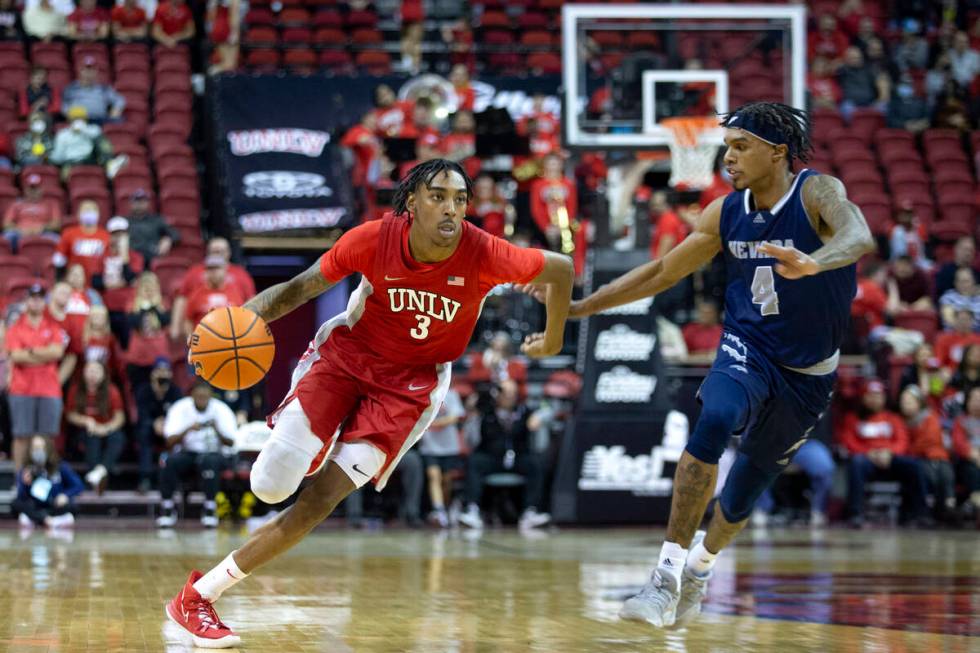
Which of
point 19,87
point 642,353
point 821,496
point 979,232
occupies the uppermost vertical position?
point 19,87

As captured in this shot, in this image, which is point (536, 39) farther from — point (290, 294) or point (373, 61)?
point (290, 294)

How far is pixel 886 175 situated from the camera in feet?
65.3

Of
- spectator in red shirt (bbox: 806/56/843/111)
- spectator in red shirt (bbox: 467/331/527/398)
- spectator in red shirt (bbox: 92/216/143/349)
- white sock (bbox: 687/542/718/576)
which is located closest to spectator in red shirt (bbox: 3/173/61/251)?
spectator in red shirt (bbox: 92/216/143/349)

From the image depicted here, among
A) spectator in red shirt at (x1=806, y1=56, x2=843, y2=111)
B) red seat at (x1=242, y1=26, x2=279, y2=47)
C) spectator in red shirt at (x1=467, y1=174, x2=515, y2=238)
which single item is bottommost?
spectator in red shirt at (x1=467, y1=174, x2=515, y2=238)

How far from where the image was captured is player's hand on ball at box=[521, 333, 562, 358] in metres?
6.41

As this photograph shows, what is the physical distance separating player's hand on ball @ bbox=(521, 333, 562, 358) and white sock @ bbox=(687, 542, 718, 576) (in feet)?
3.72

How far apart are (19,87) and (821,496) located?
1168cm

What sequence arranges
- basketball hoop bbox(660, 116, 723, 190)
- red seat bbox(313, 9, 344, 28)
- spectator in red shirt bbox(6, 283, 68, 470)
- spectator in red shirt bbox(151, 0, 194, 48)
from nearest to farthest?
spectator in red shirt bbox(6, 283, 68, 470) → basketball hoop bbox(660, 116, 723, 190) → spectator in red shirt bbox(151, 0, 194, 48) → red seat bbox(313, 9, 344, 28)

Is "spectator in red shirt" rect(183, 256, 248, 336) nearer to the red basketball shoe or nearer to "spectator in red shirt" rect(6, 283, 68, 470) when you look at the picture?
"spectator in red shirt" rect(6, 283, 68, 470)

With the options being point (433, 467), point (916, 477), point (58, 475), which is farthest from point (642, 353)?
point (58, 475)

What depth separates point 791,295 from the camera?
6180 mm

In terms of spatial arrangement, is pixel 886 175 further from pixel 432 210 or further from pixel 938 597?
pixel 432 210

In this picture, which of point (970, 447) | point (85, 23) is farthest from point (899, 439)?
point (85, 23)

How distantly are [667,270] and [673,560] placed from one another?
1.41 metres
